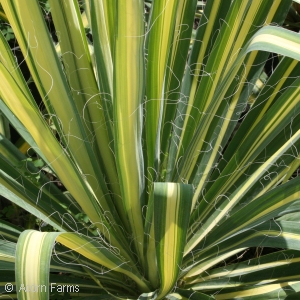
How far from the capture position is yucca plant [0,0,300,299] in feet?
2.75

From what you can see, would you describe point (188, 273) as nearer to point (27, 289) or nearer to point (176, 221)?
point (176, 221)

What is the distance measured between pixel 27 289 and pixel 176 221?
0.78 ft

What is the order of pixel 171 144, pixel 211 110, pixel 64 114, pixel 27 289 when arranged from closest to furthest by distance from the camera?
pixel 27 289, pixel 211 110, pixel 64 114, pixel 171 144

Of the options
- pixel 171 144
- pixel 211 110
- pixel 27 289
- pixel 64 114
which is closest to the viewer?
pixel 27 289

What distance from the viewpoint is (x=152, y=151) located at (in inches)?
37.8

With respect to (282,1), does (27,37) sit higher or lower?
lower

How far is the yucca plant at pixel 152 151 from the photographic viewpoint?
84 cm

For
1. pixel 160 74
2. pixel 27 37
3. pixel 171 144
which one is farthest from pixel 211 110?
pixel 27 37

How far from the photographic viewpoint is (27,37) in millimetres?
882

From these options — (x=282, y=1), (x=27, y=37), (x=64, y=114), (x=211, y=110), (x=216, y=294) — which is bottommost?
(x=216, y=294)

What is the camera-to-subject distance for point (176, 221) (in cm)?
71

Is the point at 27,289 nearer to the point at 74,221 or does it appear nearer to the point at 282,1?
the point at 74,221

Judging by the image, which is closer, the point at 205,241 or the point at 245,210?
the point at 245,210

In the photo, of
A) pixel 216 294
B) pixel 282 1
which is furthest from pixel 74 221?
pixel 282 1
